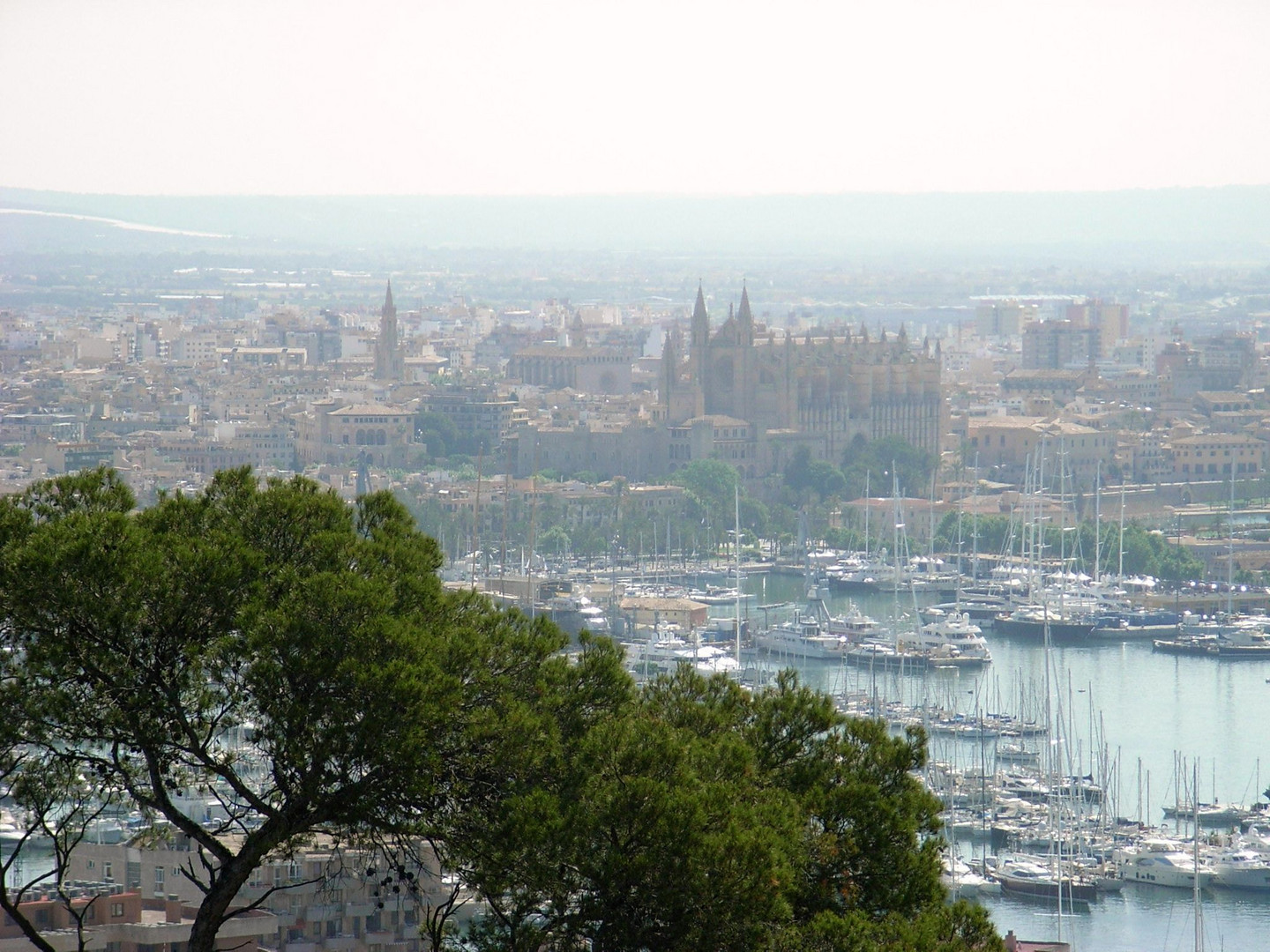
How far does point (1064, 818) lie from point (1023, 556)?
14.0m

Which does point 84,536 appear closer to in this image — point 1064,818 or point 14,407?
point 1064,818

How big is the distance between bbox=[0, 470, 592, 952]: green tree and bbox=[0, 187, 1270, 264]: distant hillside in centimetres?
11342

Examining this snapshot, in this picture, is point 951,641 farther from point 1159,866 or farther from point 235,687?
point 235,687

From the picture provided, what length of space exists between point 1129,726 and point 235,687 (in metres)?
14.9

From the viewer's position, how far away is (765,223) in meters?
162

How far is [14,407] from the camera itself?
43562 mm

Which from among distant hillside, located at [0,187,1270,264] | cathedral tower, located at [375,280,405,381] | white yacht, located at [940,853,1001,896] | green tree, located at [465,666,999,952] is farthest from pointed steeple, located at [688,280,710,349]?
distant hillside, located at [0,187,1270,264]

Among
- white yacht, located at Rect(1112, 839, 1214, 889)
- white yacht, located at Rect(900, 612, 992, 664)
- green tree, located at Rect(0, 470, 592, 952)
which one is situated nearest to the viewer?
green tree, located at Rect(0, 470, 592, 952)

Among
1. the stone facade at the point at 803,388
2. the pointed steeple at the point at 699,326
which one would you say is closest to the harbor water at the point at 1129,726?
the stone facade at the point at 803,388

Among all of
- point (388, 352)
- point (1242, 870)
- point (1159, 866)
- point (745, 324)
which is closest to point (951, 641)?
point (1242, 870)

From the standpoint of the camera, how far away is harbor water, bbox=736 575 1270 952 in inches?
527

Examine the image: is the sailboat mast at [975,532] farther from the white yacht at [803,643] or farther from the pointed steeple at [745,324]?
the pointed steeple at [745,324]

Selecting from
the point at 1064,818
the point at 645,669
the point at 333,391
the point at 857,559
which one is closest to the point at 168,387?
the point at 333,391

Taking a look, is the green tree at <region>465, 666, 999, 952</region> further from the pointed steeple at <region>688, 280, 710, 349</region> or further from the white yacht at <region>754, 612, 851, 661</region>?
the pointed steeple at <region>688, 280, 710, 349</region>
